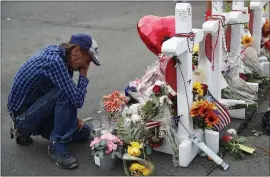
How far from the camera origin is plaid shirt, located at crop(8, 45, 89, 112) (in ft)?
11.1

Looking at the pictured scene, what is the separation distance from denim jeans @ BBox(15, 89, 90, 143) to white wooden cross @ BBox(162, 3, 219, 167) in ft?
3.01

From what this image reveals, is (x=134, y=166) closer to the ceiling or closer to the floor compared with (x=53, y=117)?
closer to the floor

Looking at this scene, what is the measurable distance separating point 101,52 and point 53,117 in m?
3.34

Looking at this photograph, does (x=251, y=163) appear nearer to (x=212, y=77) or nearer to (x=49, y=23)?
(x=212, y=77)

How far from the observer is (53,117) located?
3779 mm

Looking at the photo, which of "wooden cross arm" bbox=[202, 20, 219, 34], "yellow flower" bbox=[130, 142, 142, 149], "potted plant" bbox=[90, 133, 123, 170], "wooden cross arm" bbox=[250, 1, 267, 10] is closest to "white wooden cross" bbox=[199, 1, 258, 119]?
"wooden cross arm" bbox=[202, 20, 219, 34]

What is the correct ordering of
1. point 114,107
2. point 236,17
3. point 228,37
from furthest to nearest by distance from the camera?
1. point 228,37
2. point 236,17
3. point 114,107

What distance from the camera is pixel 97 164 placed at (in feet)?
11.8

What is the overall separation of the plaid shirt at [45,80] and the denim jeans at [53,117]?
0.24 ft

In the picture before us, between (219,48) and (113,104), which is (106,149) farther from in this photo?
(219,48)

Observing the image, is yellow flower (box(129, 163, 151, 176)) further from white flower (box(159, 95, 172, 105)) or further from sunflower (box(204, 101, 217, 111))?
sunflower (box(204, 101, 217, 111))

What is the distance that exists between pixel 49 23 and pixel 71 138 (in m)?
6.09

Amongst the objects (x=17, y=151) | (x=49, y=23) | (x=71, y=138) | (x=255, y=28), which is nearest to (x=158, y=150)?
(x=71, y=138)

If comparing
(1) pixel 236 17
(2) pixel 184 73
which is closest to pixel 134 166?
(2) pixel 184 73
